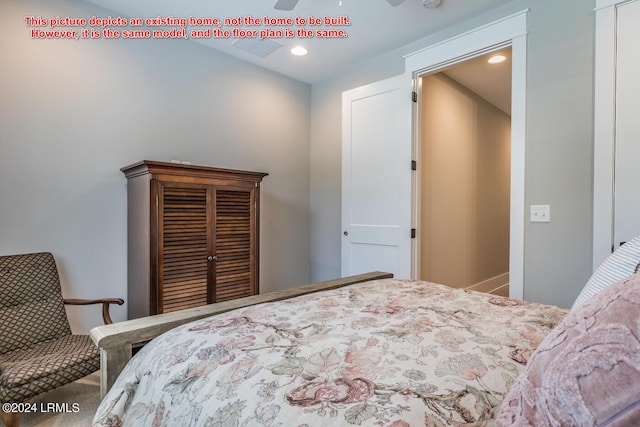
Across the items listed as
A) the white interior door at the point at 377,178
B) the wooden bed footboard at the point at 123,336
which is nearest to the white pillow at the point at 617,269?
the wooden bed footboard at the point at 123,336

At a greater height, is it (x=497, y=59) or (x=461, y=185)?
(x=497, y=59)

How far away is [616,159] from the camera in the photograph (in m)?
1.94

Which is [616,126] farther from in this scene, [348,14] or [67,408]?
[67,408]

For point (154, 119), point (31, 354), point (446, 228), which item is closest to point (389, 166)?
point (446, 228)

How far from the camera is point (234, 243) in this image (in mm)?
2621

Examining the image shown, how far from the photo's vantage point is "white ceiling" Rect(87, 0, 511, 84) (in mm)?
2387

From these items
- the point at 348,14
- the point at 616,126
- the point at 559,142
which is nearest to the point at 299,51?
the point at 348,14

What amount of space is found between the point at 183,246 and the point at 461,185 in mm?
3122

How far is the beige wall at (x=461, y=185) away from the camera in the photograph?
11.1ft

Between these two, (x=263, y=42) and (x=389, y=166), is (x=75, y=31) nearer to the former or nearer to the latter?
(x=263, y=42)

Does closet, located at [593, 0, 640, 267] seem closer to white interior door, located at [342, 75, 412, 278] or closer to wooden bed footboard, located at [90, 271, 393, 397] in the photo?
white interior door, located at [342, 75, 412, 278]

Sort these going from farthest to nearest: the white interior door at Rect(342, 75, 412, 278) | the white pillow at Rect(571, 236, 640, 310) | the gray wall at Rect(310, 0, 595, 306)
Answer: the white interior door at Rect(342, 75, 412, 278) < the gray wall at Rect(310, 0, 595, 306) < the white pillow at Rect(571, 236, 640, 310)

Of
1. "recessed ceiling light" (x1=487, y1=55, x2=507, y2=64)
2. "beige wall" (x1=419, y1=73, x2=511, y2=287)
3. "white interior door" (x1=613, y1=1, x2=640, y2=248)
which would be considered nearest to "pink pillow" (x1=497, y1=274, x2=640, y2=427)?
"white interior door" (x1=613, y1=1, x2=640, y2=248)

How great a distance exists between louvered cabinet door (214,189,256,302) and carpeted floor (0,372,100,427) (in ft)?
3.00
